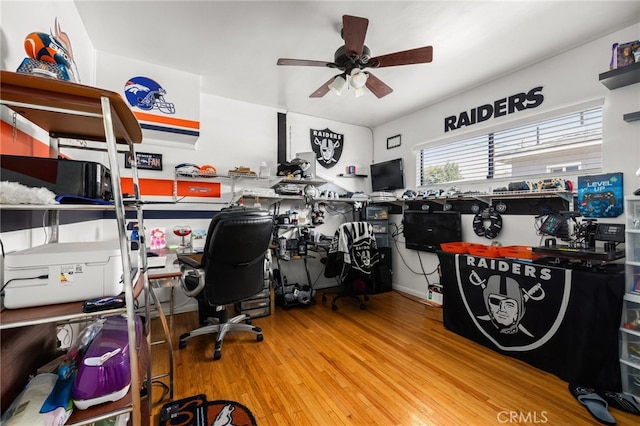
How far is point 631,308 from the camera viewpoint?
1.70 meters

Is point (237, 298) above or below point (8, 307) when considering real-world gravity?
below

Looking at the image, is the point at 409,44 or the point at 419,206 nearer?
the point at 409,44

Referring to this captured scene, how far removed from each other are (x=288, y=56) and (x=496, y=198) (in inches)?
106

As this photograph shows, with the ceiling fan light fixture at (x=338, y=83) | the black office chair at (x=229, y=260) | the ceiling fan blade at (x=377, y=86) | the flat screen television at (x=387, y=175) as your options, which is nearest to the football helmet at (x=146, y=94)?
the black office chair at (x=229, y=260)

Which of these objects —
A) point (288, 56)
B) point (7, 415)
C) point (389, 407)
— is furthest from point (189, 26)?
point (389, 407)

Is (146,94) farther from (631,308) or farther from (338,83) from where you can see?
(631,308)

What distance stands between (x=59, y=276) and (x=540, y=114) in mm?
3784

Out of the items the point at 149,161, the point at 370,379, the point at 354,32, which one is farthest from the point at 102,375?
the point at 149,161

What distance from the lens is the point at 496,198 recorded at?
285 cm

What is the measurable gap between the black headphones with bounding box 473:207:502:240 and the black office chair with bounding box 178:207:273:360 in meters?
2.50

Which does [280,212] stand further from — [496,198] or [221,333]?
[496,198]

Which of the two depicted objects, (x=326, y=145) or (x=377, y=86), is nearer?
(x=377, y=86)

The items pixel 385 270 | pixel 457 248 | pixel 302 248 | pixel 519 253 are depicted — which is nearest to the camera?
pixel 519 253

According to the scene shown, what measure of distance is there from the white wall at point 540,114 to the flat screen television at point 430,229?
0.12 m
